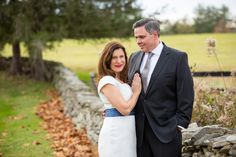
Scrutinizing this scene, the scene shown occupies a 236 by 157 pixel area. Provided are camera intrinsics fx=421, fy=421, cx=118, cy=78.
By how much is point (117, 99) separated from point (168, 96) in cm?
50

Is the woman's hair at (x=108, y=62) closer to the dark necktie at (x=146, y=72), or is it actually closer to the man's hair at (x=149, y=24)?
the dark necktie at (x=146, y=72)

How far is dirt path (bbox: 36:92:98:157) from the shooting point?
737cm

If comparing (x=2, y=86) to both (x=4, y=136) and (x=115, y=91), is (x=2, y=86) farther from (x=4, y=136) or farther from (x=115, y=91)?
(x=115, y=91)

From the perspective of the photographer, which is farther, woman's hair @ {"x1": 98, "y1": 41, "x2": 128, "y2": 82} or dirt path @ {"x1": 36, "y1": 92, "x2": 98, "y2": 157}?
dirt path @ {"x1": 36, "y1": 92, "x2": 98, "y2": 157}

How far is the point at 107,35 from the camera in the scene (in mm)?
18344

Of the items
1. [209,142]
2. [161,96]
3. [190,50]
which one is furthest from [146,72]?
[190,50]

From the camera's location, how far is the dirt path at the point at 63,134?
7.37 metres

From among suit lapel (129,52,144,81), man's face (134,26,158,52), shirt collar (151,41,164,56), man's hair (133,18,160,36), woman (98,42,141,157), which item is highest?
man's hair (133,18,160,36)

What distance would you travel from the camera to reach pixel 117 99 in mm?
4172

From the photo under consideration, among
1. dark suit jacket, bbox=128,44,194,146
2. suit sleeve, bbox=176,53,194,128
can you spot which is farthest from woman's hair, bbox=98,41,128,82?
suit sleeve, bbox=176,53,194,128

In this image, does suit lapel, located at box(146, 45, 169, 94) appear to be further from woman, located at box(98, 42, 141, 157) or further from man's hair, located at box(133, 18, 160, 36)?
man's hair, located at box(133, 18, 160, 36)

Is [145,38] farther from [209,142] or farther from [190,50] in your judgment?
[190,50]

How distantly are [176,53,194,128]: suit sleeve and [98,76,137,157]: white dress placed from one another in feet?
1.73

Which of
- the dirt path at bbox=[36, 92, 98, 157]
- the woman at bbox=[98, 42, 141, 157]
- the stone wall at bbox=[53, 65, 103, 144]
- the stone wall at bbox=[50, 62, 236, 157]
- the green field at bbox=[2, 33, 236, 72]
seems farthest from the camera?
the green field at bbox=[2, 33, 236, 72]
